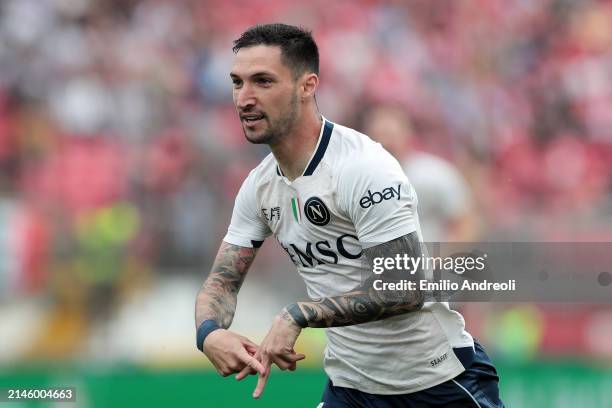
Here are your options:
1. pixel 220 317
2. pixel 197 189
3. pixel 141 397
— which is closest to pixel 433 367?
pixel 220 317

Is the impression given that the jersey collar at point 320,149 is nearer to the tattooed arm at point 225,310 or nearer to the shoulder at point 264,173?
the shoulder at point 264,173

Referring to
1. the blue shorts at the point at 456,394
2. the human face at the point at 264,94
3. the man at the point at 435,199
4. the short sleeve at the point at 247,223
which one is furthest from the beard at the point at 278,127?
the man at the point at 435,199

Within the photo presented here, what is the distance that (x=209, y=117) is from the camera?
1146 centimetres

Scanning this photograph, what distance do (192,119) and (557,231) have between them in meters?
4.18

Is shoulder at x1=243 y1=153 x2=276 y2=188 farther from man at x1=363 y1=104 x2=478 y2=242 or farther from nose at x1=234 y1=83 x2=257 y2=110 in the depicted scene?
man at x1=363 y1=104 x2=478 y2=242

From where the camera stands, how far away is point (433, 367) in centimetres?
437

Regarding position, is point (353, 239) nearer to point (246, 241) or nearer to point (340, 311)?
point (340, 311)

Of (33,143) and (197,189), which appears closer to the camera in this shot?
(197,189)

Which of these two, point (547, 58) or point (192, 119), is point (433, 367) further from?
point (547, 58)

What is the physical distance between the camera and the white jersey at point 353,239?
4070mm

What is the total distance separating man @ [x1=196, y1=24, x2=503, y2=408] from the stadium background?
3.65 m

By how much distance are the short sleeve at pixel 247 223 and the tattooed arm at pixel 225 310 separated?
0.11 feet

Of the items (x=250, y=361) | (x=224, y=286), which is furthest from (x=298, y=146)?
(x=250, y=361)

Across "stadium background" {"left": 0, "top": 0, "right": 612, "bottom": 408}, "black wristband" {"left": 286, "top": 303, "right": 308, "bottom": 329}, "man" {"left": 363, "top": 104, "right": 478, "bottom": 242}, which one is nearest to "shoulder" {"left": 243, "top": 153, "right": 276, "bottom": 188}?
"black wristband" {"left": 286, "top": 303, "right": 308, "bottom": 329}
